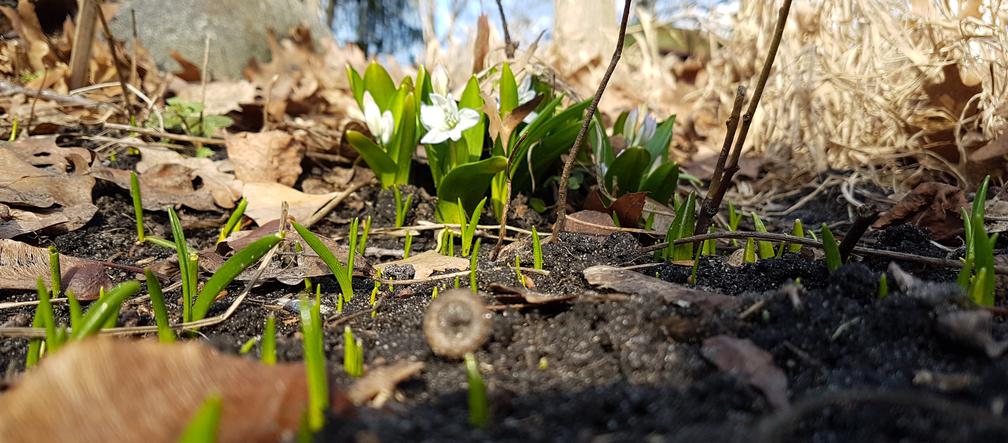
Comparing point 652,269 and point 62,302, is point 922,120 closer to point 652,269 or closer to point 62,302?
point 652,269

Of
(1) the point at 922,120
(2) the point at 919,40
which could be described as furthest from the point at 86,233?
(2) the point at 919,40

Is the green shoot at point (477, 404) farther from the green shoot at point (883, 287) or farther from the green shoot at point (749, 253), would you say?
the green shoot at point (749, 253)

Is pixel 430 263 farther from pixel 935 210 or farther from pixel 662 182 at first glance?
pixel 935 210

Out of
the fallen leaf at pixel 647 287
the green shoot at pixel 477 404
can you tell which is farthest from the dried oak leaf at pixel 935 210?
the green shoot at pixel 477 404

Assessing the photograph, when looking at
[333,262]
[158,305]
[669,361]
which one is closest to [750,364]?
[669,361]

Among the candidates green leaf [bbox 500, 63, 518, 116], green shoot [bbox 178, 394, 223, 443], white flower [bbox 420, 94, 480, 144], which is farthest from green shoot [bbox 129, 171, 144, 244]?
green shoot [bbox 178, 394, 223, 443]

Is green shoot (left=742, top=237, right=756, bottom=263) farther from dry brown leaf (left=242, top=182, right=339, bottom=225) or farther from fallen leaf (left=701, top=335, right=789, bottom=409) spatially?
dry brown leaf (left=242, top=182, right=339, bottom=225)
